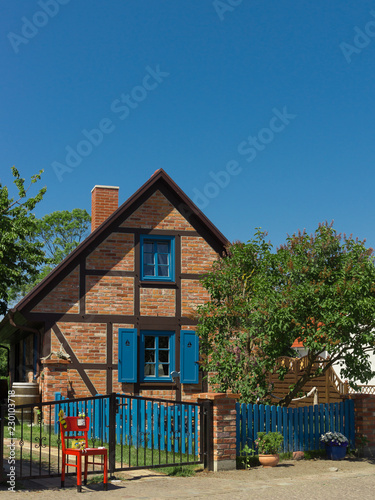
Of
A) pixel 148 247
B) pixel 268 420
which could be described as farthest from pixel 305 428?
pixel 148 247

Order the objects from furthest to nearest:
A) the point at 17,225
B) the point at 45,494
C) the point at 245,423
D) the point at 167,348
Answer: the point at 17,225
the point at 167,348
the point at 245,423
the point at 45,494

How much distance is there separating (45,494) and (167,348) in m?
9.70

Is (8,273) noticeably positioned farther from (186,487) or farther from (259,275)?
(186,487)

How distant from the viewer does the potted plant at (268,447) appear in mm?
12414

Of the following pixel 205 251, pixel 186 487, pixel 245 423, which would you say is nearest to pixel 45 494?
pixel 186 487

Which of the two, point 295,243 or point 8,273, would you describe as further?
point 8,273

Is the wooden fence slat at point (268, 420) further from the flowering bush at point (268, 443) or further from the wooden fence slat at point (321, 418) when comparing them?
the wooden fence slat at point (321, 418)

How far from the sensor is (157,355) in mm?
18719

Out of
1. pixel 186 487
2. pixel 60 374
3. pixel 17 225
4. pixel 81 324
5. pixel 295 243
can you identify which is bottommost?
pixel 186 487

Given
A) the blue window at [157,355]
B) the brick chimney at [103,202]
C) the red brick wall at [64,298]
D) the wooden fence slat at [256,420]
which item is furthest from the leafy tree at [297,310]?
the brick chimney at [103,202]

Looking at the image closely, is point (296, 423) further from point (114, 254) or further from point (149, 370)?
point (114, 254)

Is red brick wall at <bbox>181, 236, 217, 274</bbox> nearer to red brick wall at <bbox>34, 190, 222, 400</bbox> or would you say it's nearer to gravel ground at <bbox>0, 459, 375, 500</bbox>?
red brick wall at <bbox>34, 190, 222, 400</bbox>

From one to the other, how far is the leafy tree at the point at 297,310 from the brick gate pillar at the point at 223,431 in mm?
2349

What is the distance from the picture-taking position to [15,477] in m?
9.62
